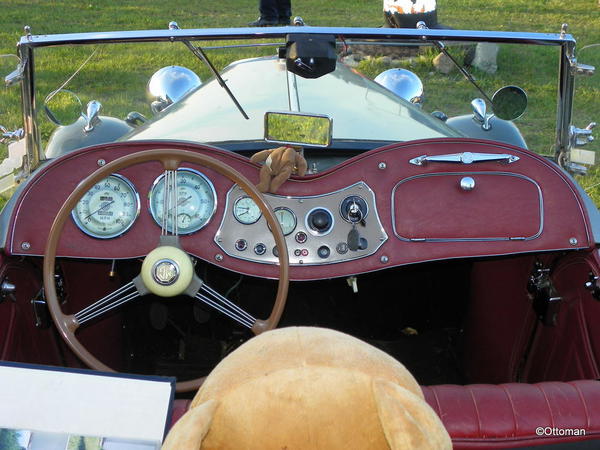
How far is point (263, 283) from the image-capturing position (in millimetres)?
3299

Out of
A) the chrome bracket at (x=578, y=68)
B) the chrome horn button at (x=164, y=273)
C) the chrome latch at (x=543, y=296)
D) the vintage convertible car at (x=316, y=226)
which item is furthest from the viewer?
the chrome bracket at (x=578, y=68)

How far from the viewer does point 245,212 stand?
2.58 m

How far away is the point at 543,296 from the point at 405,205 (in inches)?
23.4

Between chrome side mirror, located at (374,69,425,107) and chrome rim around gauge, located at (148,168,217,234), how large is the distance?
1.65 m

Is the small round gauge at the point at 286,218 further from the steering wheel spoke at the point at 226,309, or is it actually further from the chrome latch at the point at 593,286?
the chrome latch at the point at 593,286

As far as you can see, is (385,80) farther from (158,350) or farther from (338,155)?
(158,350)

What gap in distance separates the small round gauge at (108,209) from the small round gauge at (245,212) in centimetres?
29

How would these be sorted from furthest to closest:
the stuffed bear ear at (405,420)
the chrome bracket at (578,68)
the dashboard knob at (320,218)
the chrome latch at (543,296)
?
the chrome bracket at (578,68) < the chrome latch at (543,296) < the dashboard knob at (320,218) < the stuffed bear ear at (405,420)

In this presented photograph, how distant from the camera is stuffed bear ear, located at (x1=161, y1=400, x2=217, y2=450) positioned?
1.38 meters

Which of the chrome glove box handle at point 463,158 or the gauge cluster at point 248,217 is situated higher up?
the chrome glove box handle at point 463,158

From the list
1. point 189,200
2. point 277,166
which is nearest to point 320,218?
point 277,166

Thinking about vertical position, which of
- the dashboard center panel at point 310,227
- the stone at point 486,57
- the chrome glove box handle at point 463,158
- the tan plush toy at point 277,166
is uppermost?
the stone at point 486,57

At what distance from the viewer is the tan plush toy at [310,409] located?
138 centimetres

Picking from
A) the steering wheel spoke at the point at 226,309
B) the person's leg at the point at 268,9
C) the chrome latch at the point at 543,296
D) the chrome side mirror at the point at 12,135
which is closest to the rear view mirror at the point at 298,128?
the steering wheel spoke at the point at 226,309
